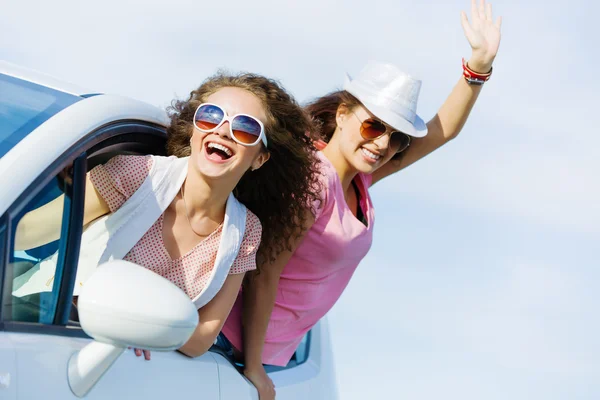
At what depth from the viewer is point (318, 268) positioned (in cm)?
396

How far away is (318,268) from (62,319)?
165 cm

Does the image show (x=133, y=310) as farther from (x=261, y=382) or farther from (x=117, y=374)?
(x=261, y=382)

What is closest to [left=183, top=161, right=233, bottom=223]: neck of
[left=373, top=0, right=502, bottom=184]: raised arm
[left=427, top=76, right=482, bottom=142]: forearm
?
[left=373, top=0, right=502, bottom=184]: raised arm

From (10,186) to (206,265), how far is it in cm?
108

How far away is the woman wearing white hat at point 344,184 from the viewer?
367cm

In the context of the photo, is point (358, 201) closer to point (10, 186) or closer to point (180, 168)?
point (180, 168)

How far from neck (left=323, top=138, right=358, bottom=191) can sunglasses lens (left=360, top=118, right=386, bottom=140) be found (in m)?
0.13

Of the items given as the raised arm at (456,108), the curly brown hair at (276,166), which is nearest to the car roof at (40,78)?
the curly brown hair at (276,166)

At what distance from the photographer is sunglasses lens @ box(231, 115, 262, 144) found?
3096mm

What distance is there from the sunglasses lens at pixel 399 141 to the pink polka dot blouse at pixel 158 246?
1015 millimetres

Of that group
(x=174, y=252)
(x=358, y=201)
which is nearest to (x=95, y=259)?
(x=174, y=252)

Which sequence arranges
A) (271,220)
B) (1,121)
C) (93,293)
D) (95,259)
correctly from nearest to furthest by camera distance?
(93,293) < (1,121) < (95,259) < (271,220)

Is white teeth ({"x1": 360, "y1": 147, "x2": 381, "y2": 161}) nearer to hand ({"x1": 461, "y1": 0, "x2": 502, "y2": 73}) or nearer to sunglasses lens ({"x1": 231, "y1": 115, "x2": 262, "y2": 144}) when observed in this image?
hand ({"x1": 461, "y1": 0, "x2": 502, "y2": 73})

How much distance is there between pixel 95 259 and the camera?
280cm
